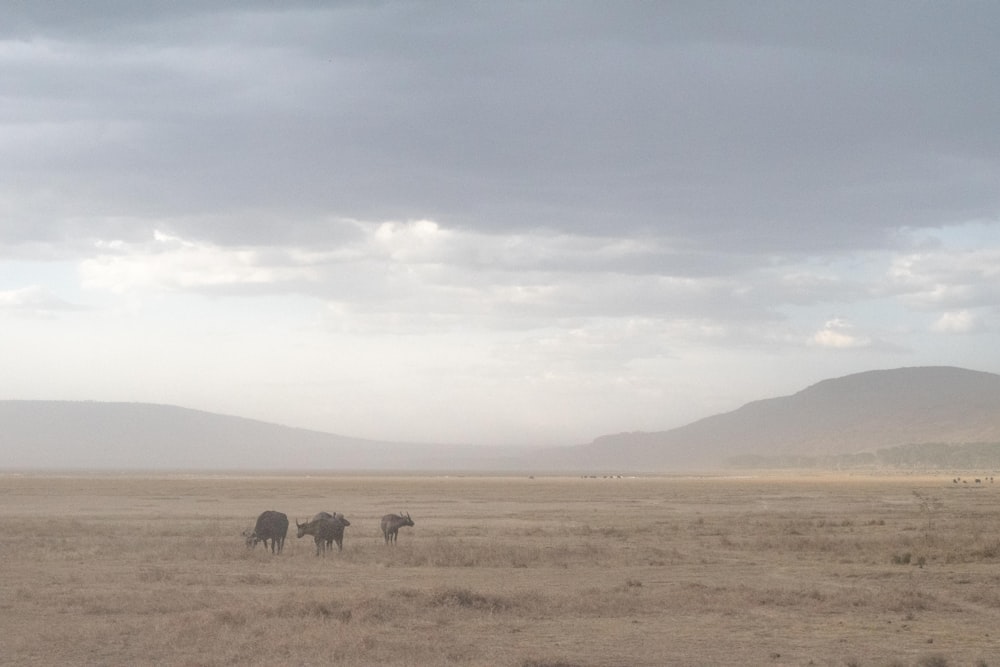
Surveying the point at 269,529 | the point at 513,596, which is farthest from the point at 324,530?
the point at 513,596

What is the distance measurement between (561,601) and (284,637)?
5.72 meters

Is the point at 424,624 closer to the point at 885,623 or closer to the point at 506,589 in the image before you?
the point at 506,589

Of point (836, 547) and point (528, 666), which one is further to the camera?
point (836, 547)

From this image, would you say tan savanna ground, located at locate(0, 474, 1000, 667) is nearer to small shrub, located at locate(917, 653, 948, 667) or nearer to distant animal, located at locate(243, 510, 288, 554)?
small shrub, located at locate(917, 653, 948, 667)

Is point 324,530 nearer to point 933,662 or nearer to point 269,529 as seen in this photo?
point 269,529

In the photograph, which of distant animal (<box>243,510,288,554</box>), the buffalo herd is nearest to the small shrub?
the buffalo herd

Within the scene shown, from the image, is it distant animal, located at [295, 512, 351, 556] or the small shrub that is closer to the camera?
the small shrub

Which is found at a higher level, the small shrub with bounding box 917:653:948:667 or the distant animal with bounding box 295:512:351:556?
the distant animal with bounding box 295:512:351:556

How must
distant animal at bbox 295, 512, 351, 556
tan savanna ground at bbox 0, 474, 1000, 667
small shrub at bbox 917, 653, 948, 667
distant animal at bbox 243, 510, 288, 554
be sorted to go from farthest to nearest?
distant animal at bbox 295, 512, 351, 556, distant animal at bbox 243, 510, 288, 554, tan savanna ground at bbox 0, 474, 1000, 667, small shrub at bbox 917, 653, 948, 667

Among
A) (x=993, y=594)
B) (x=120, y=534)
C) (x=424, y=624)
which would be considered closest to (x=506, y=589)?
(x=424, y=624)

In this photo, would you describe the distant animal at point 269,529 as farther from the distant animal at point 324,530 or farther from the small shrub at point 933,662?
the small shrub at point 933,662

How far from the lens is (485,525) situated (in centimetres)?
4294

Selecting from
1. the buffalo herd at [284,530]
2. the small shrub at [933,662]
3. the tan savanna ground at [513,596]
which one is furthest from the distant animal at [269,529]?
the small shrub at [933,662]

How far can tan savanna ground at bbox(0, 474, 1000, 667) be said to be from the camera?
15758mm
